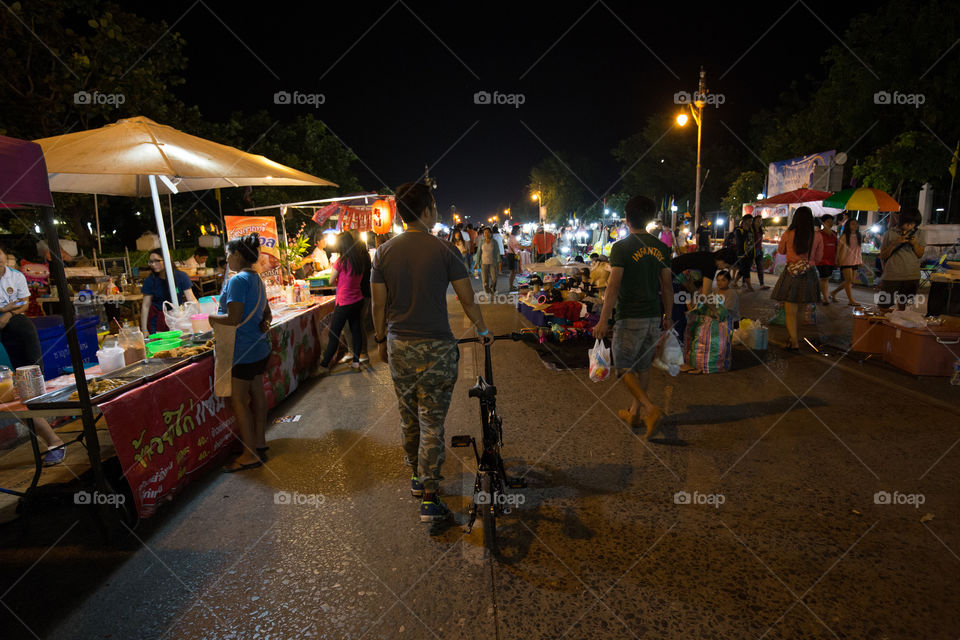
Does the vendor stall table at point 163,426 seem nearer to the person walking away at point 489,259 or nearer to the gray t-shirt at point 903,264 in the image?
the gray t-shirt at point 903,264

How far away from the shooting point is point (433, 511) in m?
3.21

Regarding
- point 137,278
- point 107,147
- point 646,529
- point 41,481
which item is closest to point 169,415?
point 41,481

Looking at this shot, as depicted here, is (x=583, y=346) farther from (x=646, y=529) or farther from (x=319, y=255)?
(x=319, y=255)

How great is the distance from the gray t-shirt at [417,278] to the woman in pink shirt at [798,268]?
5.73 meters

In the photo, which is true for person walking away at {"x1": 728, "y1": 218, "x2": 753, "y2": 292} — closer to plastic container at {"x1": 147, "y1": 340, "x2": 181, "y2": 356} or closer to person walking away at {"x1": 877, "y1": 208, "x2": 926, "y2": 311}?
person walking away at {"x1": 877, "y1": 208, "x2": 926, "y2": 311}

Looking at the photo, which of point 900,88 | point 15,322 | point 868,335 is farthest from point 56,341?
point 900,88

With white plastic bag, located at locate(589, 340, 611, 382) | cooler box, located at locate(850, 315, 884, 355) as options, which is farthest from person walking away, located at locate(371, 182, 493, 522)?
cooler box, located at locate(850, 315, 884, 355)

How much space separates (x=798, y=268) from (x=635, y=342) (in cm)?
409

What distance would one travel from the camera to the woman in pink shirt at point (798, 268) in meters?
6.59

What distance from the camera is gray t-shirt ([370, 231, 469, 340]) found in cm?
307

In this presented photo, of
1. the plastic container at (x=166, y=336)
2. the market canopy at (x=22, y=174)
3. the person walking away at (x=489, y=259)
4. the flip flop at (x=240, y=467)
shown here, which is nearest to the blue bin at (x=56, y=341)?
the plastic container at (x=166, y=336)

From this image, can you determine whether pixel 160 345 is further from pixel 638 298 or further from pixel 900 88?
pixel 900 88

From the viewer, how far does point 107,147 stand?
4566 mm

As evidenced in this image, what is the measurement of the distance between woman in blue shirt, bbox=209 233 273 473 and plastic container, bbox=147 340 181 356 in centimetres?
87
